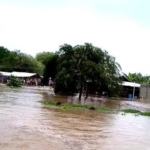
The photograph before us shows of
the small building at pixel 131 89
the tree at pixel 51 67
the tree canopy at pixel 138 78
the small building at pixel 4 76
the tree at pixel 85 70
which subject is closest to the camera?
the tree at pixel 85 70

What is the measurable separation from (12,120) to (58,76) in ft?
65.7

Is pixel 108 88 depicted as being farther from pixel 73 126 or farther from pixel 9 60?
pixel 9 60

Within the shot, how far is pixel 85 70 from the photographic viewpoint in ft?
98.2

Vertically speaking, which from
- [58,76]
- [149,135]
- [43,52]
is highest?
[43,52]

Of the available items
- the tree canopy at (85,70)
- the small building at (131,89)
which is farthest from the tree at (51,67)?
the small building at (131,89)

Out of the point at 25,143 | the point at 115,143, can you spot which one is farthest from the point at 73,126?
the point at 25,143

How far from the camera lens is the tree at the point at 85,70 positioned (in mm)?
29922

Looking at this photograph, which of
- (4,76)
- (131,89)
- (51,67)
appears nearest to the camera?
(51,67)

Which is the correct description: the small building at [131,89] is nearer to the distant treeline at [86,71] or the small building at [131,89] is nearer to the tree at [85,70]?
the distant treeline at [86,71]

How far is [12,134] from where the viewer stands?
854 cm

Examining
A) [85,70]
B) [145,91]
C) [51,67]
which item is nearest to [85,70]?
[85,70]

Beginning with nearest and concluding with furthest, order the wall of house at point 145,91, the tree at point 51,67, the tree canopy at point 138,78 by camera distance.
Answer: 1. the tree at point 51,67
2. the wall of house at point 145,91
3. the tree canopy at point 138,78

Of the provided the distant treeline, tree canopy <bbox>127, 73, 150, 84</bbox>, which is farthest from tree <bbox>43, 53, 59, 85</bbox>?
tree canopy <bbox>127, 73, 150, 84</bbox>

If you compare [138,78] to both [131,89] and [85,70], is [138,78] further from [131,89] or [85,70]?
[85,70]
